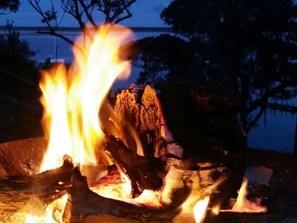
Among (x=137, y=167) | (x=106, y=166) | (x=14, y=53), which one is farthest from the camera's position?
(x=14, y=53)

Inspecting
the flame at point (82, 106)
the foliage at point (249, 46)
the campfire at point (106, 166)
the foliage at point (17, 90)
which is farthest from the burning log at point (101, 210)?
the foliage at point (249, 46)

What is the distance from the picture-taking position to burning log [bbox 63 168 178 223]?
2.73m

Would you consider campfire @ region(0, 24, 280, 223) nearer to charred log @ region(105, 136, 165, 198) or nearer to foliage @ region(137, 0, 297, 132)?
charred log @ region(105, 136, 165, 198)

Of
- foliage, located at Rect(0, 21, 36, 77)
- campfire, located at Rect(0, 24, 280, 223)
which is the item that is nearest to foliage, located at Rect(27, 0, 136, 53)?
foliage, located at Rect(0, 21, 36, 77)

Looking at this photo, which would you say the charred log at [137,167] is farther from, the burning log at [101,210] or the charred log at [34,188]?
the charred log at [34,188]

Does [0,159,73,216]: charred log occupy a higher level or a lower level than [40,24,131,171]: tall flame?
lower

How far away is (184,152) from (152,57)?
267 inches

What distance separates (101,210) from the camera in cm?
277

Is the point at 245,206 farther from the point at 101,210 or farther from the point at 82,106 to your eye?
the point at 82,106

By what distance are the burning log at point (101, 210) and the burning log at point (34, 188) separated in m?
0.44

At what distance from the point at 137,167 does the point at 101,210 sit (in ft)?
1.81

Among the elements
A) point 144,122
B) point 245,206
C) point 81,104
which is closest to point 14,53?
point 81,104

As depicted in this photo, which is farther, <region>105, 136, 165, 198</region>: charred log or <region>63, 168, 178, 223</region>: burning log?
<region>105, 136, 165, 198</region>: charred log

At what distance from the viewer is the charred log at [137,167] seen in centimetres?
319
